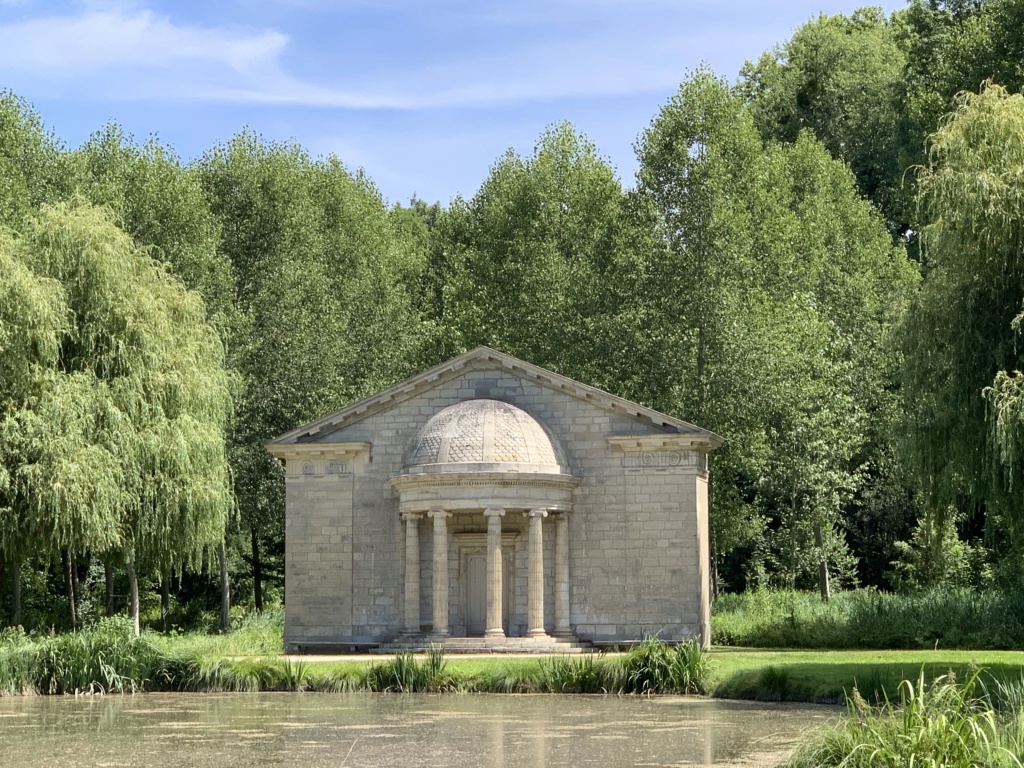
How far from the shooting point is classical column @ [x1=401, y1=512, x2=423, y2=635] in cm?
3528

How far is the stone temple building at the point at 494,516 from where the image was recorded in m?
34.7

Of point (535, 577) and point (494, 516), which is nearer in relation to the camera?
point (494, 516)

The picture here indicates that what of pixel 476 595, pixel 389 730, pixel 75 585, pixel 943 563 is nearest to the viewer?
pixel 389 730

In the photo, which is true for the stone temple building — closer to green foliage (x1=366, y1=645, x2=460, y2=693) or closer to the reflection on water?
green foliage (x1=366, y1=645, x2=460, y2=693)

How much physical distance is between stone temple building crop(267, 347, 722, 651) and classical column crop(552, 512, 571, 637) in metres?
0.03

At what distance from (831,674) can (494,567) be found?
1118 centimetres

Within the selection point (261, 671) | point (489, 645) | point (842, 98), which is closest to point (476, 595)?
point (489, 645)

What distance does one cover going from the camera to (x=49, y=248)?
33.5 metres

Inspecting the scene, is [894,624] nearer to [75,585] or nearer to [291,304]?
[291,304]

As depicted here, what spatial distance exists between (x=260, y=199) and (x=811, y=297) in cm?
1860

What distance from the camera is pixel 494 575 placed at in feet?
113

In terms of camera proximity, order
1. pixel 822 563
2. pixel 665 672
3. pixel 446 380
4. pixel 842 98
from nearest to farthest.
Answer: pixel 665 672, pixel 446 380, pixel 822 563, pixel 842 98

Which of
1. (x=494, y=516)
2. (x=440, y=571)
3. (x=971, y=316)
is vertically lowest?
(x=440, y=571)

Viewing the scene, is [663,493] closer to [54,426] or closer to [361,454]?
[361,454]
